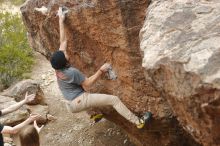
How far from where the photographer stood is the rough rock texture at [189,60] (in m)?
4.32

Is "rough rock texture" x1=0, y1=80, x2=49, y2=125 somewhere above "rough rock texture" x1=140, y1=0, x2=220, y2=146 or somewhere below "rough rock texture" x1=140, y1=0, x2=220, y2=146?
below

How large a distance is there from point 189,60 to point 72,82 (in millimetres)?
2691

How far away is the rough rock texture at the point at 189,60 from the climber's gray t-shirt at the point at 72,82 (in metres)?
1.59

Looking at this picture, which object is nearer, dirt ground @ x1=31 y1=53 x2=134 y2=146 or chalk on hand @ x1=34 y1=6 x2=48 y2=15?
chalk on hand @ x1=34 y1=6 x2=48 y2=15

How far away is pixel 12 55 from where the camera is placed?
1453cm

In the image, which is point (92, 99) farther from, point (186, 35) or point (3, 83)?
point (3, 83)

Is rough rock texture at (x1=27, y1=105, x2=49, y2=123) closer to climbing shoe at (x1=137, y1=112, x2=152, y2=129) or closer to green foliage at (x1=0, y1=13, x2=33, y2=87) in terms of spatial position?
green foliage at (x1=0, y1=13, x2=33, y2=87)

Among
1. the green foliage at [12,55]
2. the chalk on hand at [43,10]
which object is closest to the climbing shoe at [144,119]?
the chalk on hand at [43,10]

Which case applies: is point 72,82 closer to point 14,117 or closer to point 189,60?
point 189,60

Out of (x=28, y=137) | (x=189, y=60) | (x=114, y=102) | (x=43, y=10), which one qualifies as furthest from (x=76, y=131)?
(x=189, y=60)

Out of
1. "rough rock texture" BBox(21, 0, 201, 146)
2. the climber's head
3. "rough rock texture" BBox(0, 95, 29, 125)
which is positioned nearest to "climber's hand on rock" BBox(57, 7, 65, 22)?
"rough rock texture" BBox(21, 0, 201, 146)

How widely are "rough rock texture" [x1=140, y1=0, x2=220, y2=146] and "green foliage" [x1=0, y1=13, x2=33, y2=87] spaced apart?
9445 millimetres

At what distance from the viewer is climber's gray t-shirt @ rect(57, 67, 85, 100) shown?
6758 millimetres

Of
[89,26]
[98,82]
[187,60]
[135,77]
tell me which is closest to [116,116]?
[98,82]
